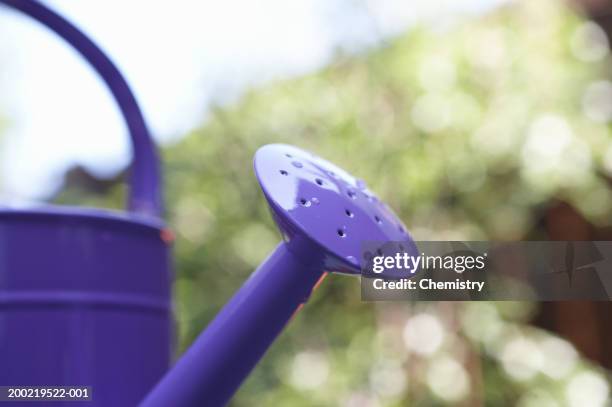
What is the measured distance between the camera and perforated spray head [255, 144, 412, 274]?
0.48m

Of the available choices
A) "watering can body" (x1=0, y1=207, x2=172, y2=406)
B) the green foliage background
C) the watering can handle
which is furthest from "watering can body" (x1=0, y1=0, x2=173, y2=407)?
the green foliage background

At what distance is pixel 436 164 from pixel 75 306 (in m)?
1.51

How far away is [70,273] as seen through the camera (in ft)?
1.88

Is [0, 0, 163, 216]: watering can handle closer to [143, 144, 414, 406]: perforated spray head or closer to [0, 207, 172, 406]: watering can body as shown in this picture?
[0, 207, 172, 406]: watering can body

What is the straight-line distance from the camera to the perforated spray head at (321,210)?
482mm

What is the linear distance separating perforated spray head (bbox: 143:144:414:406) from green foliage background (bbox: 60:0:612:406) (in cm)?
139

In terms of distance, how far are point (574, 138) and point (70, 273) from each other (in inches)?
59.9

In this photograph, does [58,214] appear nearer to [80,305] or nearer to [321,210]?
[80,305]

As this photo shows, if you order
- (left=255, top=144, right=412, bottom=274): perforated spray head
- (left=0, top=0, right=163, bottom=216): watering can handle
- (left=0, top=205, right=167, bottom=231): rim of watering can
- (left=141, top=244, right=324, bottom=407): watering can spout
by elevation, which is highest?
(left=0, top=0, right=163, bottom=216): watering can handle

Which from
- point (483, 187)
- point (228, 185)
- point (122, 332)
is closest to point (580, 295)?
point (122, 332)

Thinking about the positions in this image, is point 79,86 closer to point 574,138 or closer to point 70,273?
point 574,138

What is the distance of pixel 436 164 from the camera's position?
1978mm

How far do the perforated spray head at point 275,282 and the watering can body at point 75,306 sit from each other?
0.06m

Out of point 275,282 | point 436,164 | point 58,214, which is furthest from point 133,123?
point 436,164
